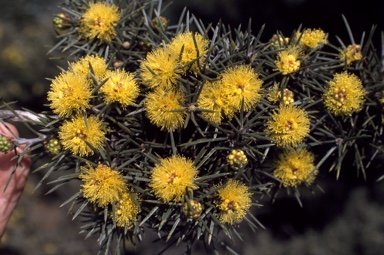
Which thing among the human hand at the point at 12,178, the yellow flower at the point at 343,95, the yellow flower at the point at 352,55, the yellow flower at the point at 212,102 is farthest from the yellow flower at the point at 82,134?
the yellow flower at the point at 352,55

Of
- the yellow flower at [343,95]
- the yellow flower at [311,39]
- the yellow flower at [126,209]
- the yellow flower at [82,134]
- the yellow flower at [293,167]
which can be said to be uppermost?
the yellow flower at [311,39]

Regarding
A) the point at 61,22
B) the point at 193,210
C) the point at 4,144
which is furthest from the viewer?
the point at 61,22

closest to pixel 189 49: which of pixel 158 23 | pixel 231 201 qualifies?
pixel 158 23

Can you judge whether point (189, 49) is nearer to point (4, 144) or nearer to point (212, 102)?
point (212, 102)

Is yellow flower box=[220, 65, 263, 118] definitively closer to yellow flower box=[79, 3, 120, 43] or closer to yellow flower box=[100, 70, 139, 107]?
yellow flower box=[100, 70, 139, 107]

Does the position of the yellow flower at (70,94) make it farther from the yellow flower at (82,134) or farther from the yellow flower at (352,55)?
the yellow flower at (352,55)

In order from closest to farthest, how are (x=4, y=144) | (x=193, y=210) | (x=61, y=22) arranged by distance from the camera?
(x=193, y=210) < (x=4, y=144) < (x=61, y=22)

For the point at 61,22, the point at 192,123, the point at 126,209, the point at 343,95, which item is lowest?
the point at 126,209
